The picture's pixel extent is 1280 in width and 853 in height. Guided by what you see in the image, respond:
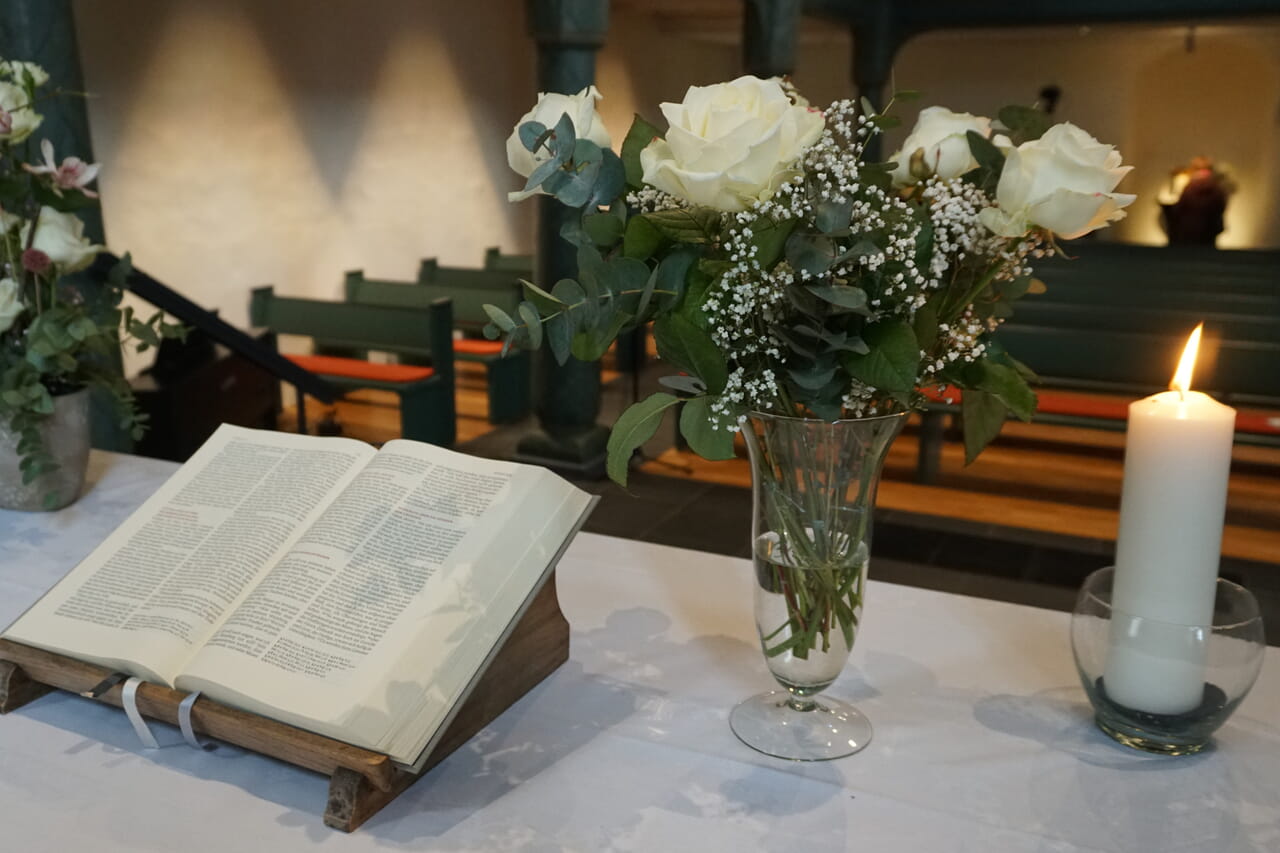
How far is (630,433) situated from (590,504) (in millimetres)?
247

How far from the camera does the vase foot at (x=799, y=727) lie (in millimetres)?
1131

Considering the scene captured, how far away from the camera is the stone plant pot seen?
69.9 inches

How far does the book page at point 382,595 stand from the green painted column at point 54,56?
2.44 m

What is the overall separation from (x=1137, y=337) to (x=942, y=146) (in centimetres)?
409

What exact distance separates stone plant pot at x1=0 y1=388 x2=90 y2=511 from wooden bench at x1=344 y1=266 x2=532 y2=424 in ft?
12.4

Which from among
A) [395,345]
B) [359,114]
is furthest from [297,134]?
[395,345]

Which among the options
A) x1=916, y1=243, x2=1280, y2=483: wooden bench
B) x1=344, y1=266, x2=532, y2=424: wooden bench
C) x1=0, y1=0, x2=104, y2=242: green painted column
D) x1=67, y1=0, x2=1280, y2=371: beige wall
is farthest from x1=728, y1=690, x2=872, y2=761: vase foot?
x1=344, y1=266, x2=532, y2=424: wooden bench

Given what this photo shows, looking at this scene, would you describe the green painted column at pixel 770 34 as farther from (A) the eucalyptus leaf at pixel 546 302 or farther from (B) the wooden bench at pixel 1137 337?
(A) the eucalyptus leaf at pixel 546 302

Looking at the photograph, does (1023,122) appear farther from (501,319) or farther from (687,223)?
(501,319)

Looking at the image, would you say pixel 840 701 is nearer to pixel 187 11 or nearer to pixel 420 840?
pixel 420 840

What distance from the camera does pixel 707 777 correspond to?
1.09m

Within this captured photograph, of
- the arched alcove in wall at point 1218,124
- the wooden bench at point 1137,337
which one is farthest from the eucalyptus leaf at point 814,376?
the arched alcove in wall at point 1218,124

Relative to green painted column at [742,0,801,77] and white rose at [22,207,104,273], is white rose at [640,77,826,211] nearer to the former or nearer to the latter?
white rose at [22,207,104,273]

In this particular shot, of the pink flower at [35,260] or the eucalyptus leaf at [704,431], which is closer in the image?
the eucalyptus leaf at [704,431]
